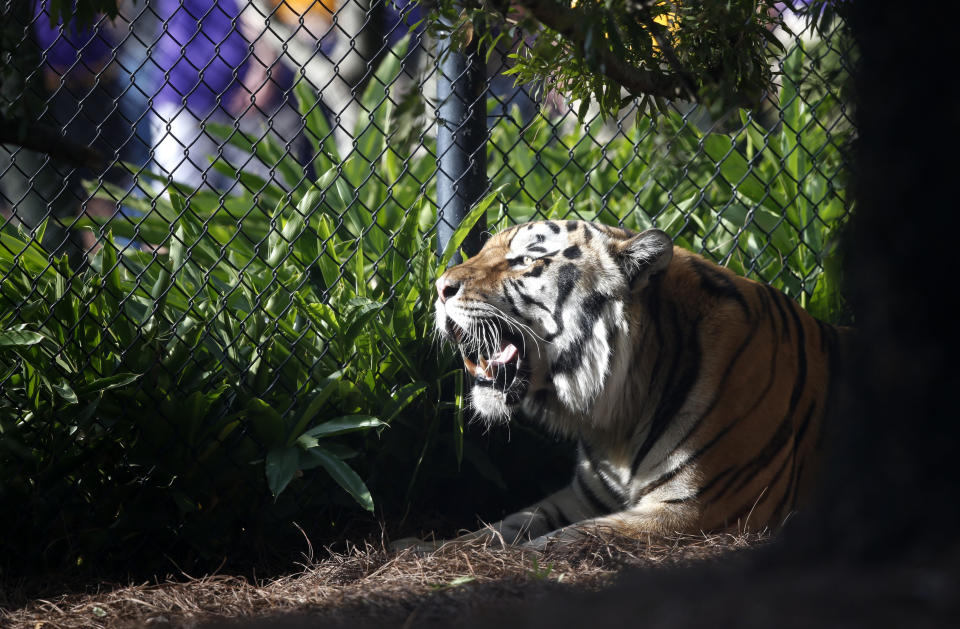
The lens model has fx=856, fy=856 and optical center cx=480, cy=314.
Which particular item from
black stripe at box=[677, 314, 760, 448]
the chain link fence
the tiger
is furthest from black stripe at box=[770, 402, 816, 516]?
the chain link fence

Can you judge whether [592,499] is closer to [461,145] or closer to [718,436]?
[718,436]

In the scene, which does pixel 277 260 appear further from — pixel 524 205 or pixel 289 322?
pixel 524 205

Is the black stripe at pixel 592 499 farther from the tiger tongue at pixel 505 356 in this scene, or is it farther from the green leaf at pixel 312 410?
the green leaf at pixel 312 410

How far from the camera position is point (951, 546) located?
3.65 ft

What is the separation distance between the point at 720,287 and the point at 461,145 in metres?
1.08

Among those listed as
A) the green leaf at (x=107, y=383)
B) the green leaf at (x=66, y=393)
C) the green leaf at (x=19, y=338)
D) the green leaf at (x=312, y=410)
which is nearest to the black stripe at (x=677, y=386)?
the green leaf at (x=312, y=410)

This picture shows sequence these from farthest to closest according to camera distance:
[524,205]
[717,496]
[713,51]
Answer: [524,205]
[717,496]
[713,51]

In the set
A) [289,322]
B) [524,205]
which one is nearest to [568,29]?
[289,322]

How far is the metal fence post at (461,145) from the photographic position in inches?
123

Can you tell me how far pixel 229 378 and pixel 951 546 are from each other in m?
2.35

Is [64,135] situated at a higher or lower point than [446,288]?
higher

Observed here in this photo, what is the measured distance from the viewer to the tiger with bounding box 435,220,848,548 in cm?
260

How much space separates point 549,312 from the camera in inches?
106

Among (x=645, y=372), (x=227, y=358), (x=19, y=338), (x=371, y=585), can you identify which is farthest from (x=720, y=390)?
(x=19, y=338)
